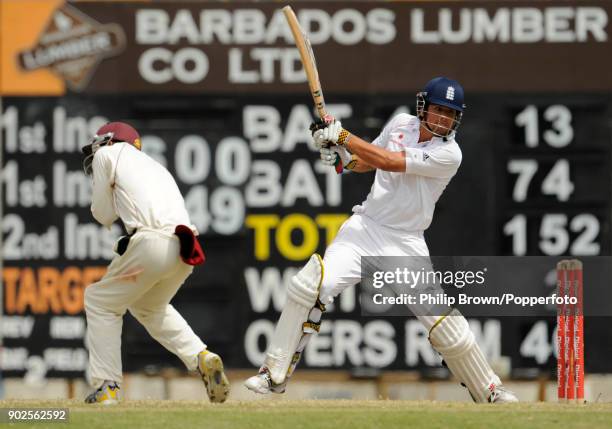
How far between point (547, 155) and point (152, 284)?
11.2 feet

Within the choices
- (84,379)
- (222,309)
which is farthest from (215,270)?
(84,379)

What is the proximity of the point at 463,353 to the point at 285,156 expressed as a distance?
2.59m

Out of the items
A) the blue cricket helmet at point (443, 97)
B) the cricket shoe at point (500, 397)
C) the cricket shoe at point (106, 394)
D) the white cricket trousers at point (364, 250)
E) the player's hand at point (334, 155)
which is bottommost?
the cricket shoe at point (500, 397)

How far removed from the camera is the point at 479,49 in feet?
37.0

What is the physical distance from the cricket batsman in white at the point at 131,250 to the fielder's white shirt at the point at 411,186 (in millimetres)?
996

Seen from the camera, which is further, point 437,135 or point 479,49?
point 479,49

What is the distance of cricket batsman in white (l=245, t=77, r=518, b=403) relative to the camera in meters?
8.83

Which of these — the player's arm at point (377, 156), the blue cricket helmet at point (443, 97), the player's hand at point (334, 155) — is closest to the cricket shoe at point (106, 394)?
the player's hand at point (334, 155)

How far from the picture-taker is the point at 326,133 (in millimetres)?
8805

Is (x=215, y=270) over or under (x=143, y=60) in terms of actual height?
under

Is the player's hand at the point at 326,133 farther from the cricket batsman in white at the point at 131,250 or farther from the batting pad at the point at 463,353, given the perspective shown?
the batting pad at the point at 463,353

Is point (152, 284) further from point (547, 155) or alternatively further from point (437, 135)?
point (547, 155)

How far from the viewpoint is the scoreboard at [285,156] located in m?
11.2

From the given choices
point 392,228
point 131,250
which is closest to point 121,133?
point 131,250
